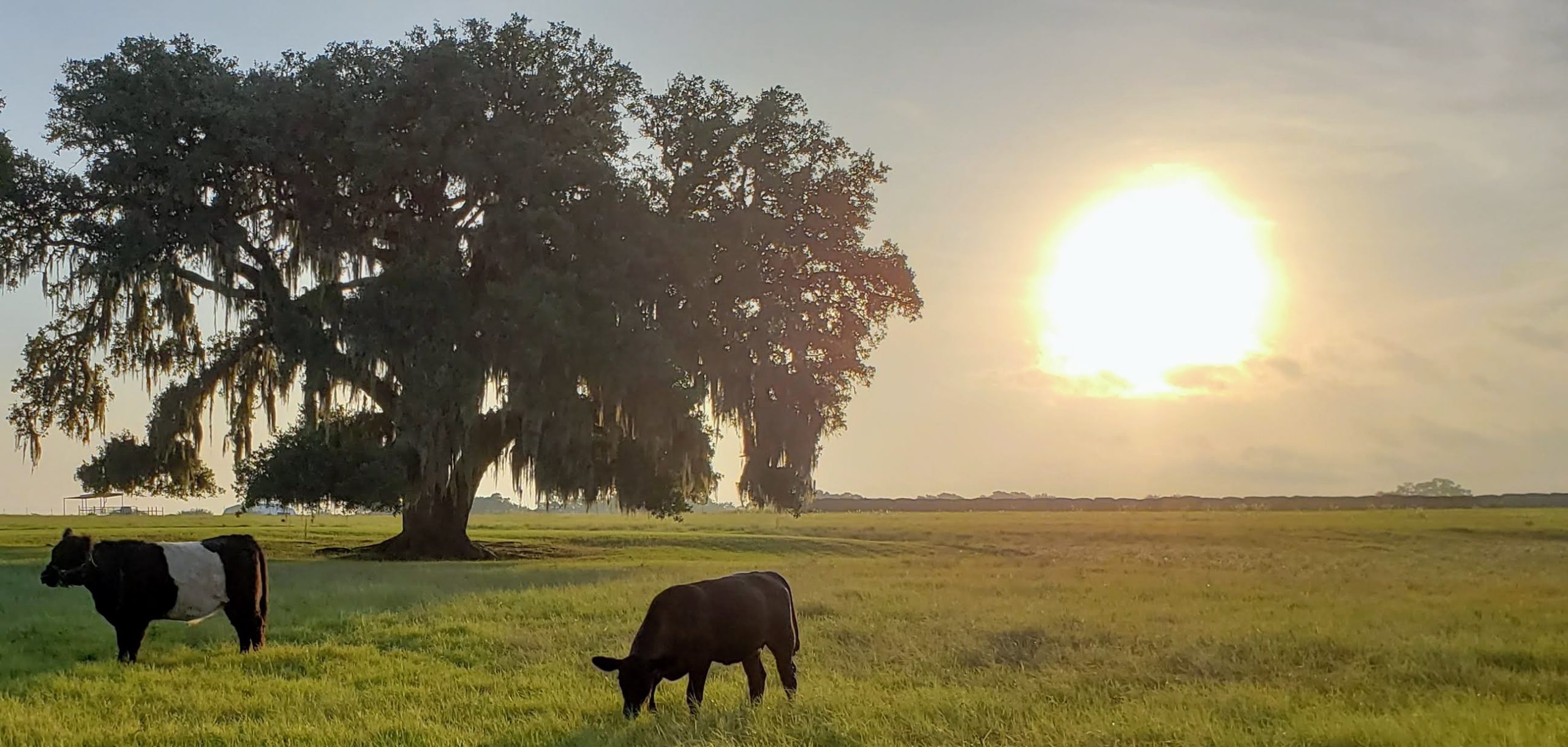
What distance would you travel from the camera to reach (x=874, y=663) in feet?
39.9

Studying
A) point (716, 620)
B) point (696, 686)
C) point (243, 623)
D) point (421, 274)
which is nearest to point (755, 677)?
point (696, 686)

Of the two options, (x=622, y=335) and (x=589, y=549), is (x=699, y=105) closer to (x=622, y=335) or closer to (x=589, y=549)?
(x=622, y=335)

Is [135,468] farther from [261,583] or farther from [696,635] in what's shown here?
[696,635]

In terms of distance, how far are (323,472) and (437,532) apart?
402 cm

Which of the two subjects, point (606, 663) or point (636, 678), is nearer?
point (606, 663)

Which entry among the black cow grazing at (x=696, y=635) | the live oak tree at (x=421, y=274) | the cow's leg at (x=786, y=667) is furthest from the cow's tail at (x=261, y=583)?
the live oak tree at (x=421, y=274)

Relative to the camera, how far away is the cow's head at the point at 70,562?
12.3m

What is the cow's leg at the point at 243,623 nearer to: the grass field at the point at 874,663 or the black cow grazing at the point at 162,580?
the black cow grazing at the point at 162,580

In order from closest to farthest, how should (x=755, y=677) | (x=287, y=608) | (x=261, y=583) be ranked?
(x=755, y=677)
(x=261, y=583)
(x=287, y=608)

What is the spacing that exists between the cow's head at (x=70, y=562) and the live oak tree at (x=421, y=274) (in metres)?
13.5

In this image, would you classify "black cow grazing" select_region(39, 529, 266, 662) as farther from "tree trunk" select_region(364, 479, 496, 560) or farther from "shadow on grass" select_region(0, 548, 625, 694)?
"tree trunk" select_region(364, 479, 496, 560)

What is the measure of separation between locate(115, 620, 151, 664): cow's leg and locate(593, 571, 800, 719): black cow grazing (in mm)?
6300

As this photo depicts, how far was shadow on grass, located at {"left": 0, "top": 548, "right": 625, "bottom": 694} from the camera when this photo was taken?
1283 centimetres

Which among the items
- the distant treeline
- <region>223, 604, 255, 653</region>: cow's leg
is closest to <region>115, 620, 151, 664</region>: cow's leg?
<region>223, 604, 255, 653</region>: cow's leg
